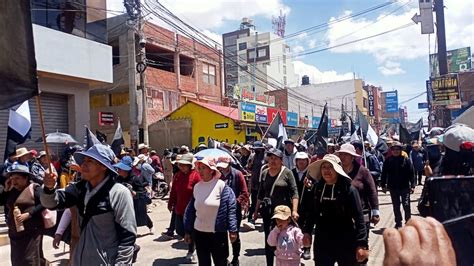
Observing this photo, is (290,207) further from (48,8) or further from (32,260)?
(48,8)

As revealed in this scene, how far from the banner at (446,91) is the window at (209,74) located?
66.2 ft

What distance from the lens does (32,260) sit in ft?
15.4

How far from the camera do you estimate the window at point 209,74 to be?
A: 35912 mm

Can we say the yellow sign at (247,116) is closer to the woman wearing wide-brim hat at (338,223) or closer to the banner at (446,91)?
the banner at (446,91)

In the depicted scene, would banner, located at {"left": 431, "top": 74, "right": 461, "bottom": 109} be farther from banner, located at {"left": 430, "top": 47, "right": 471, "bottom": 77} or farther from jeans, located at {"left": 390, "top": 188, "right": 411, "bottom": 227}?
banner, located at {"left": 430, "top": 47, "right": 471, "bottom": 77}

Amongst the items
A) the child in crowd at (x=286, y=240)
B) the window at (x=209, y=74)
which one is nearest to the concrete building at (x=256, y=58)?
the window at (x=209, y=74)

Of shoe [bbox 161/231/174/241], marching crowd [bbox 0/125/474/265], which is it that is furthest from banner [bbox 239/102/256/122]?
marching crowd [bbox 0/125/474/265]

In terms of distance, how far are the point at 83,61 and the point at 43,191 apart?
992 centimetres

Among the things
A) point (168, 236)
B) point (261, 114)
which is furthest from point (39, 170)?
point (261, 114)

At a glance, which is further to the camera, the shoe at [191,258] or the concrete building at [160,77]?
the concrete building at [160,77]

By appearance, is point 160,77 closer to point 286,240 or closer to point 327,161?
point 286,240

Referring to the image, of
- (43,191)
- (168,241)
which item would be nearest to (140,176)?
(168,241)

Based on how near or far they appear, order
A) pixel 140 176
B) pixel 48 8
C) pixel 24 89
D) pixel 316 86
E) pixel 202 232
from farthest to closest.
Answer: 1. pixel 316 86
2. pixel 48 8
3. pixel 140 176
4. pixel 202 232
5. pixel 24 89

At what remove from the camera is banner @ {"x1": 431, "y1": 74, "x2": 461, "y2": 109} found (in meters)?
18.4
